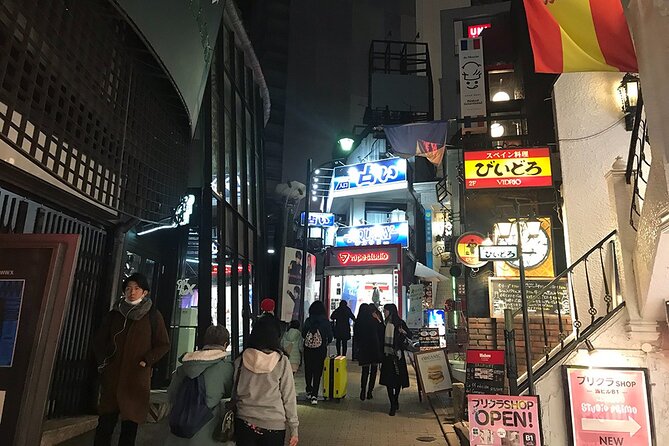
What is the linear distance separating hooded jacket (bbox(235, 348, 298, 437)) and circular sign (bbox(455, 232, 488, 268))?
22.9ft

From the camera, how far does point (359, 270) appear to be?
22109mm

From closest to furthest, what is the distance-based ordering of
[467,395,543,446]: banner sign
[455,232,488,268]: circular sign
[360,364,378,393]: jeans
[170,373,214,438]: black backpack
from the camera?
1. [170,373,214,438]: black backpack
2. [467,395,543,446]: banner sign
3. [360,364,378,393]: jeans
4. [455,232,488,268]: circular sign

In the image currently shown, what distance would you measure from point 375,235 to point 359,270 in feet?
6.42

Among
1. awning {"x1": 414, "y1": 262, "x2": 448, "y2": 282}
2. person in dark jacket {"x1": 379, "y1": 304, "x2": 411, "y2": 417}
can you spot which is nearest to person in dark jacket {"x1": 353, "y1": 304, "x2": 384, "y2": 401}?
person in dark jacket {"x1": 379, "y1": 304, "x2": 411, "y2": 417}

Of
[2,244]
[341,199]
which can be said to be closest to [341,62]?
[341,199]

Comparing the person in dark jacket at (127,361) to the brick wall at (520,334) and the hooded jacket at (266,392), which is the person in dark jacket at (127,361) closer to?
the hooded jacket at (266,392)

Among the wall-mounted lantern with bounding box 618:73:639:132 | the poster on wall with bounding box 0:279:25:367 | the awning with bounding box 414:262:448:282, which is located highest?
the wall-mounted lantern with bounding box 618:73:639:132

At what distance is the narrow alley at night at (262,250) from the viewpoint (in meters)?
3.68

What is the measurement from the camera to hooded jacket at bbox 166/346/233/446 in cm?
368

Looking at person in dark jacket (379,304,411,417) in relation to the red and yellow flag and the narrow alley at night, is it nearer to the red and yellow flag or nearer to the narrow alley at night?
the narrow alley at night

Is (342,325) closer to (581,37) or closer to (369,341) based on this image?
(369,341)

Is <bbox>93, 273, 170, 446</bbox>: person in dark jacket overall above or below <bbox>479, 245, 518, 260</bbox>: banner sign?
below

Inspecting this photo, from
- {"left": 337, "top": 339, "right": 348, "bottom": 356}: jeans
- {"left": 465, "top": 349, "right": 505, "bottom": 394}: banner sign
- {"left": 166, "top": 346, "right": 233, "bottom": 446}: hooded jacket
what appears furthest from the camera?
{"left": 337, "top": 339, "right": 348, "bottom": 356}: jeans

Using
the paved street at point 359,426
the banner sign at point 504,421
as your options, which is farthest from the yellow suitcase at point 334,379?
the banner sign at point 504,421
